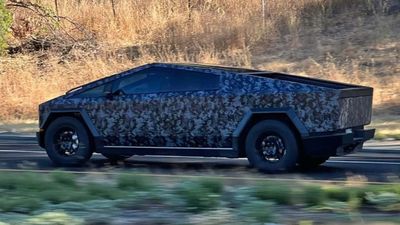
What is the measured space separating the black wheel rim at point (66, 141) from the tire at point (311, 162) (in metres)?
3.75

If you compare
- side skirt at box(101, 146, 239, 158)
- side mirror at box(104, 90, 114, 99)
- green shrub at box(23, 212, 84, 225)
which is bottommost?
green shrub at box(23, 212, 84, 225)

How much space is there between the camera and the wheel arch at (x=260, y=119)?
12.0 m

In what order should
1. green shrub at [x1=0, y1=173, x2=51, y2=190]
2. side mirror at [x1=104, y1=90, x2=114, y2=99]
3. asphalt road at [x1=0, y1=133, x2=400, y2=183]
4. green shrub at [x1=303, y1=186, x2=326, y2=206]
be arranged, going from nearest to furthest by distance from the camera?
green shrub at [x1=303, y1=186, x2=326, y2=206]
green shrub at [x1=0, y1=173, x2=51, y2=190]
asphalt road at [x1=0, y1=133, x2=400, y2=183]
side mirror at [x1=104, y1=90, x2=114, y2=99]

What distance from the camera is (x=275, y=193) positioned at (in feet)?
28.1

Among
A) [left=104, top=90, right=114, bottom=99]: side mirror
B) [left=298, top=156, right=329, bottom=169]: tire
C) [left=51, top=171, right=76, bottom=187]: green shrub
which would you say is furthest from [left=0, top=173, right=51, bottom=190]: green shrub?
[left=298, top=156, right=329, bottom=169]: tire

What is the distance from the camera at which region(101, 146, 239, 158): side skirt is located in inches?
494

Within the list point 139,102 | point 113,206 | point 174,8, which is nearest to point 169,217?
point 113,206

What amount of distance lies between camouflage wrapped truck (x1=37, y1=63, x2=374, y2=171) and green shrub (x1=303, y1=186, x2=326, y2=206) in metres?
3.28

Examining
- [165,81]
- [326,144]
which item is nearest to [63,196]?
[326,144]

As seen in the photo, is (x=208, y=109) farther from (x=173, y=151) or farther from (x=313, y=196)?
(x=313, y=196)

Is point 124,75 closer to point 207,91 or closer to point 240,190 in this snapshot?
point 207,91

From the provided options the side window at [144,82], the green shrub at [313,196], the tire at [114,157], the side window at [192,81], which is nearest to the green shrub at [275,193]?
the green shrub at [313,196]

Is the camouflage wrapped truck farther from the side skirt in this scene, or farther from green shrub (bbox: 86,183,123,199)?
green shrub (bbox: 86,183,123,199)

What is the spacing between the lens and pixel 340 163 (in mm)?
13672
